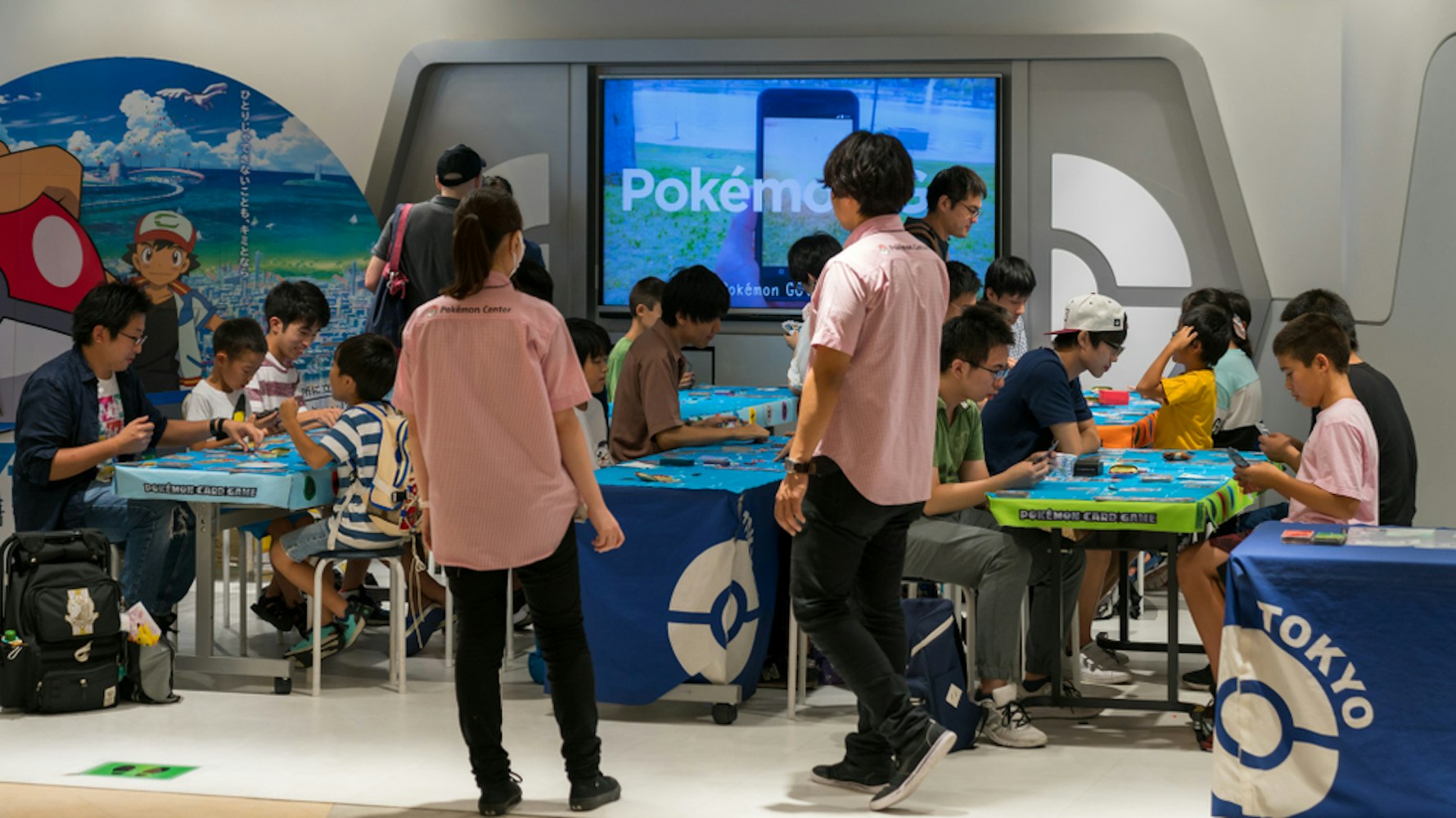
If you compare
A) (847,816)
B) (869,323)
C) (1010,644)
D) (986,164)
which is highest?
(986,164)

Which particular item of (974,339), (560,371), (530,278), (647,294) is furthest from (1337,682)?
(647,294)

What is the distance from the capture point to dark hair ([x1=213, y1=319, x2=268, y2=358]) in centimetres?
556

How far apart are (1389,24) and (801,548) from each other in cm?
452

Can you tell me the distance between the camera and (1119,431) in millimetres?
5797

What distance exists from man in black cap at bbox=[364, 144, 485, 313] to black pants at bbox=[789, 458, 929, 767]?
2.67 m

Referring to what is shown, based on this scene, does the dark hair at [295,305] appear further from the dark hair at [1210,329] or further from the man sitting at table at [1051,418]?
the dark hair at [1210,329]

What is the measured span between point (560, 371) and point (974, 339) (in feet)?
4.61

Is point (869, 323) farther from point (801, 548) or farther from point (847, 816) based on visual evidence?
point (847, 816)

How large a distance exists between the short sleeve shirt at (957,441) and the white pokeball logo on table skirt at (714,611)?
1.94ft

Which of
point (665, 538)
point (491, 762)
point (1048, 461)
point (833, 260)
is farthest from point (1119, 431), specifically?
point (491, 762)

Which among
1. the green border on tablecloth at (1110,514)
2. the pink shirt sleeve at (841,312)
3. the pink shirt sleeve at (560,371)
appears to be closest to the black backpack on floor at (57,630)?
the pink shirt sleeve at (560,371)

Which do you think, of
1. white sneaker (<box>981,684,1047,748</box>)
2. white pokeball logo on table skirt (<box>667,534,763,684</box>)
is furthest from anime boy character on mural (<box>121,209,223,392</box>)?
white sneaker (<box>981,684,1047,748</box>)

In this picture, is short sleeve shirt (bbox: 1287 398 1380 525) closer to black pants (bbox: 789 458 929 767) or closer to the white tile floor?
the white tile floor

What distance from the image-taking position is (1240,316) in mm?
6707
